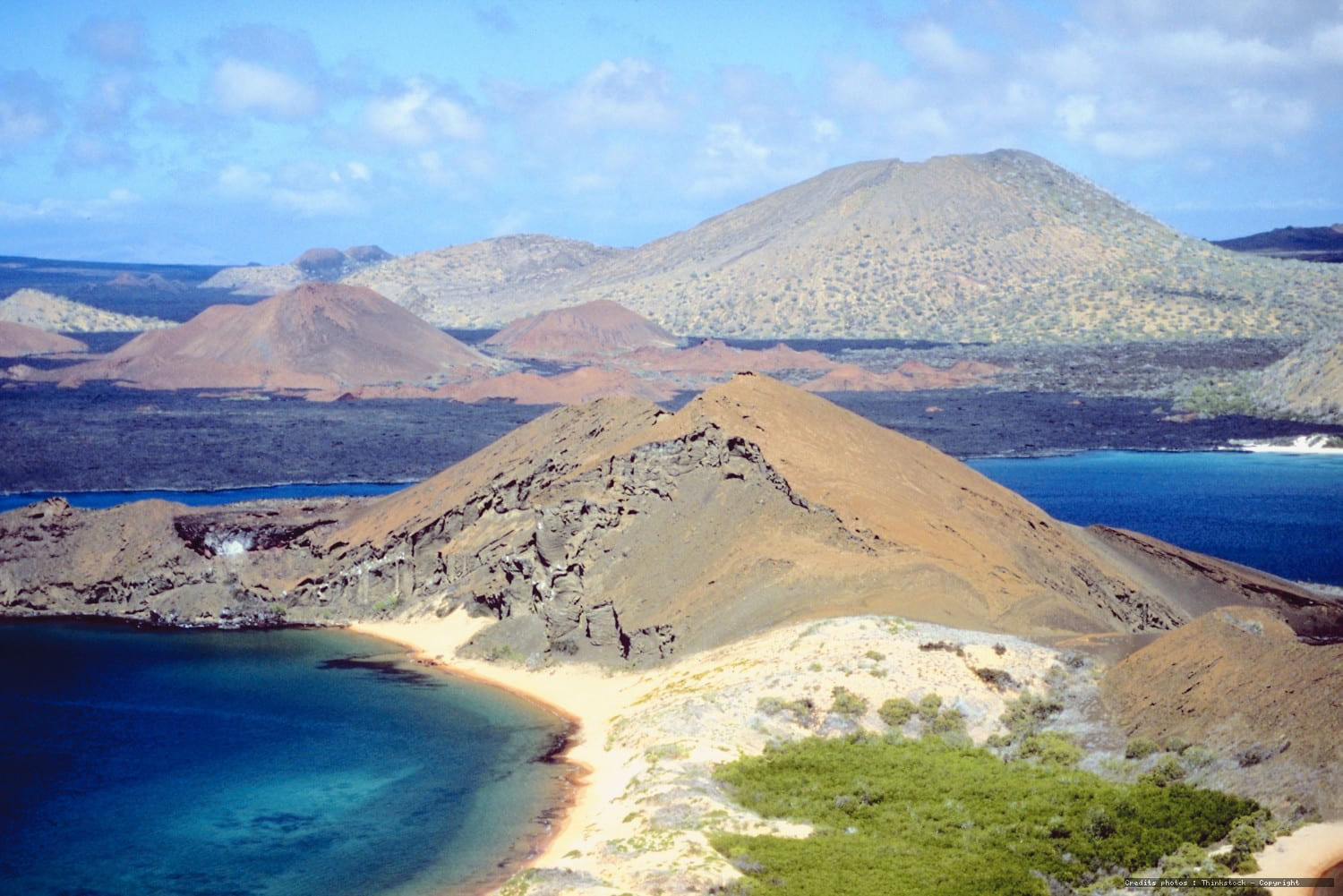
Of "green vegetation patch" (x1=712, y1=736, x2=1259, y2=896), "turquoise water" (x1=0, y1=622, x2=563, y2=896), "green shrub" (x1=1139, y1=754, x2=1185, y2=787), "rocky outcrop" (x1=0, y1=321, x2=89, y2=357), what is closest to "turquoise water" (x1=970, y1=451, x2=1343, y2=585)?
"green shrub" (x1=1139, y1=754, x2=1185, y2=787)

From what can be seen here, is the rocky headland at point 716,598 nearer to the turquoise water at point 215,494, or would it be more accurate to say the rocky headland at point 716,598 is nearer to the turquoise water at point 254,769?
the turquoise water at point 254,769

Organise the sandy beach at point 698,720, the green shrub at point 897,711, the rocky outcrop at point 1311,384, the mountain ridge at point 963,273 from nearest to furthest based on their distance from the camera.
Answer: the sandy beach at point 698,720 < the green shrub at point 897,711 < the rocky outcrop at point 1311,384 < the mountain ridge at point 963,273

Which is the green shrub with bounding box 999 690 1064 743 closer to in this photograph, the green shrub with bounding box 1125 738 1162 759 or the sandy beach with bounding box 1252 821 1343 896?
the green shrub with bounding box 1125 738 1162 759

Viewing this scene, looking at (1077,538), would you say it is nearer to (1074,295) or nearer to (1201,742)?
(1201,742)

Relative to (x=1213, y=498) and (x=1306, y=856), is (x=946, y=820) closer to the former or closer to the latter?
(x=1306, y=856)

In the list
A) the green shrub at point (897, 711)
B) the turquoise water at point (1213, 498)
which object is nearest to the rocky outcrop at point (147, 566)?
the green shrub at point (897, 711)

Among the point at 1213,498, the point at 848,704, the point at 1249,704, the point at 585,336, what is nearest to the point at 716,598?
the point at 848,704
